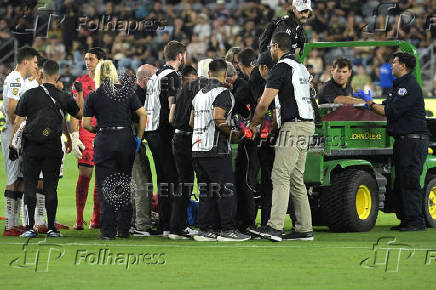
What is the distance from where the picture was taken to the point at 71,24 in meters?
27.7

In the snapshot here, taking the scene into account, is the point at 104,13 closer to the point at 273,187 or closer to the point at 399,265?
the point at 273,187

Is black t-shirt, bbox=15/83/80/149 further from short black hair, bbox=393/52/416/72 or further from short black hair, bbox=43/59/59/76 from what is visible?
short black hair, bbox=393/52/416/72

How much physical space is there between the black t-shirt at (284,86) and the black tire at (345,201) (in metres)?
1.25

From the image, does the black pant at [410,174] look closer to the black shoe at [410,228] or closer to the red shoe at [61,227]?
the black shoe at [410,228]

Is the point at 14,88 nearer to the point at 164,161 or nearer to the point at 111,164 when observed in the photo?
the point at 111,164

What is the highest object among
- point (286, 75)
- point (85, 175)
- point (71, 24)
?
point (71, 24)

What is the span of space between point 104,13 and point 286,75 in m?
19.1

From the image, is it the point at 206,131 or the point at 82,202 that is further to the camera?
the point at 82,202

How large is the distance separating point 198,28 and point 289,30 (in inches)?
644

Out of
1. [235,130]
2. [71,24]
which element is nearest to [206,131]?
[235,130]

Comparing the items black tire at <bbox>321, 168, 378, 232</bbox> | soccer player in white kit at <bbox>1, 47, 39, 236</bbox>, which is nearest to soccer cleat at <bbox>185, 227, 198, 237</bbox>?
black tire at <bbox>321, 168, 378, 232</bbox>

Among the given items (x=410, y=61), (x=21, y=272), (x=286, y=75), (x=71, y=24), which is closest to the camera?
(x=21, y=272)

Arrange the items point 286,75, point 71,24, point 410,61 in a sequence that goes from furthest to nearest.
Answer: point 71,24, point 410,61, point 286,75

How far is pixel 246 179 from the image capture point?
10.9 meters
